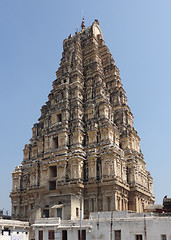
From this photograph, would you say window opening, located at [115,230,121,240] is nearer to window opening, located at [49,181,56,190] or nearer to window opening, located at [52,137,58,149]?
window opening, located at [49,181,56,190]

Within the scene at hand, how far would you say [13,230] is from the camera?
3575cm

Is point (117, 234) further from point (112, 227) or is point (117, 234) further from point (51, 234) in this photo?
point (51, 234)

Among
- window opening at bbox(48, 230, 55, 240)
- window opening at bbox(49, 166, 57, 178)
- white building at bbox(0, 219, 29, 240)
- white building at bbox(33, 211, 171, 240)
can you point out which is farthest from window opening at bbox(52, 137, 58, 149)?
window opening at bbox(48, 230, 55, 240)

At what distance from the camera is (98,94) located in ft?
159

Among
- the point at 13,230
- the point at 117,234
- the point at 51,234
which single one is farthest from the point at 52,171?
the point at 117,234

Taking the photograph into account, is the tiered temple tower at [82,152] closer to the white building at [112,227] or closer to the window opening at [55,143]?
the window opening at [55,143]

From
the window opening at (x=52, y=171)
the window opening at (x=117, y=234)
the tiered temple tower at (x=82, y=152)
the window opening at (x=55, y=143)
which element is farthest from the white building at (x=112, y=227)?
the window opening at (x=55, y=143)

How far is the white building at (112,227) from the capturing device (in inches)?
1030

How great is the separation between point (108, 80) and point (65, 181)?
Answer: 24461 mm

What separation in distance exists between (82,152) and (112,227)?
15.2 meters

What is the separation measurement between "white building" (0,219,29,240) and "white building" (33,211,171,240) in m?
4.45

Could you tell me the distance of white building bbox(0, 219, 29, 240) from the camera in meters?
34.6

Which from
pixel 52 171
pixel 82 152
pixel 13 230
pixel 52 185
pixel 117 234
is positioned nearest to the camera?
pixel 117 234

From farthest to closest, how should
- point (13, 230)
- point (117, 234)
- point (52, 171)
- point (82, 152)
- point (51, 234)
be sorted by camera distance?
point (52, 171) → point (82, 152) → point (13, 230) → point (51, 234) → point (117, 234)
